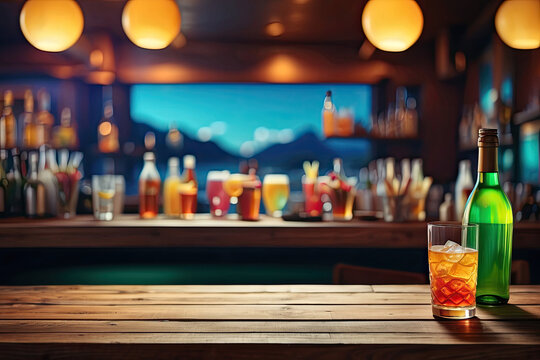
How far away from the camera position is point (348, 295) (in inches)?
42.8

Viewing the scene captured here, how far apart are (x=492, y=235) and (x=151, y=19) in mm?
1748

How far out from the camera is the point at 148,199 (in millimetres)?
2252

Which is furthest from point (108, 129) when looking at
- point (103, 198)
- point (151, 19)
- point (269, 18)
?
point (103, 198)

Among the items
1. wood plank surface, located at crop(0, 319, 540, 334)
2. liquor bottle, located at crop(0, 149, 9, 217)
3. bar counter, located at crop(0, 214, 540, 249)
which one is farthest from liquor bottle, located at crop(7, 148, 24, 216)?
wood plank surface, located at crop(0, 319, 540, 334)

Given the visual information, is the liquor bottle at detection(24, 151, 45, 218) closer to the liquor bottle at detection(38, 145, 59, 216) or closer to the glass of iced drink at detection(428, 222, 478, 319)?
the liquor bottle at detection(38, 145, 59, 216)

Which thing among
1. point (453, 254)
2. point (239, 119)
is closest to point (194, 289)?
point (453, 254)

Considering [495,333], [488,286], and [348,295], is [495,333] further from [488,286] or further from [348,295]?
[348,295]

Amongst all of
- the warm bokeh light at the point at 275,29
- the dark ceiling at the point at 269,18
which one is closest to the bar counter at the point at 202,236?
the dark ceiling at the point at 269,18

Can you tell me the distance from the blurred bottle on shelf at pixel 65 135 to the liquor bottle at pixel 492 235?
4.39 metres

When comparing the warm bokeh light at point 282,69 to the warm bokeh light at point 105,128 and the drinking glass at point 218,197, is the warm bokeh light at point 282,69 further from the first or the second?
the drinking glass at point 218,197

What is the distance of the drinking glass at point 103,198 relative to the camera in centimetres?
215

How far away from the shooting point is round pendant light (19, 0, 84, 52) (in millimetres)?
2225

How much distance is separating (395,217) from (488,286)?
112cm

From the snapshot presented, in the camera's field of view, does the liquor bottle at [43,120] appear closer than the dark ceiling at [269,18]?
No
